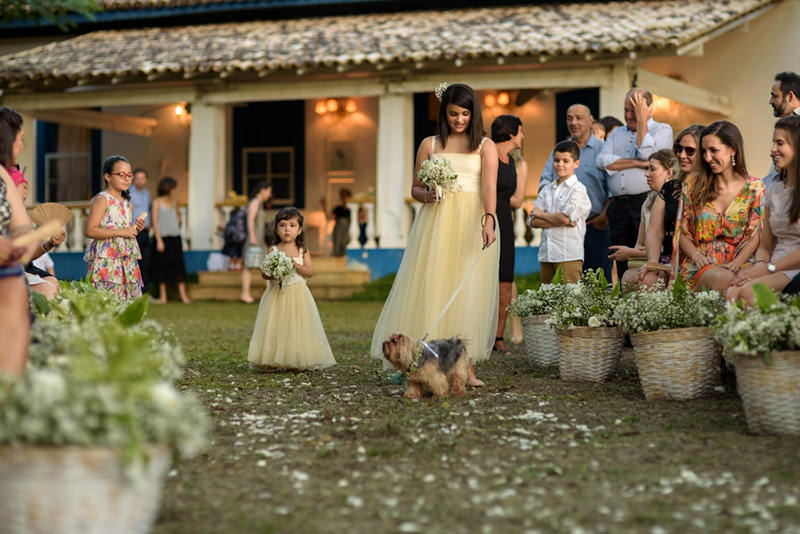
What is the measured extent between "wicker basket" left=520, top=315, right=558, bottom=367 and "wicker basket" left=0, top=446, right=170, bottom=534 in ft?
16.4

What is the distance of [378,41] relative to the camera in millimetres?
16312

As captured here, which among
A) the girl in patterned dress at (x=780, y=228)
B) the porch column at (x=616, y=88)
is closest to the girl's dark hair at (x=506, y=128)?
the girl in patterned dress at (x=780, y=228)

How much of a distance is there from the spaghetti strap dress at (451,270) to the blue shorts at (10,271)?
3418mm

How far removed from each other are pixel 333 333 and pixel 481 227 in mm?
4335

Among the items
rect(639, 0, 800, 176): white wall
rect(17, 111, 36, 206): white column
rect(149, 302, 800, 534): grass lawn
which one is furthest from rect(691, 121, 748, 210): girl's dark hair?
rect(17, 111, 36, 206): white column

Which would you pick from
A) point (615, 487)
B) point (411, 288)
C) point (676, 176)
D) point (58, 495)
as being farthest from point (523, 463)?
point (676, 176)

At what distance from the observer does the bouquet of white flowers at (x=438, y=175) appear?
6.74m

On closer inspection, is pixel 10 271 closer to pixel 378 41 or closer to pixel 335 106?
pixel 378 41

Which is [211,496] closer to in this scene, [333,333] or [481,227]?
[481,227]

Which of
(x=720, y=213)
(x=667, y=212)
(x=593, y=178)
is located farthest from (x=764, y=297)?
(x=593, y=178)

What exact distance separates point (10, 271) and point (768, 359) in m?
3.42

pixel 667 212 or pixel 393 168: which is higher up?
pixel 393 168

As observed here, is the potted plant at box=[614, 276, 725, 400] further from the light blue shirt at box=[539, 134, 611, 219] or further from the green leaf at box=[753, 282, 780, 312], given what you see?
the light blue shirt at box=[539, 134, 611, 219]

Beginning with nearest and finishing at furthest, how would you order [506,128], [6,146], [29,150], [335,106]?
[6,146]
[506,128]
[29,150]
[335,106]
